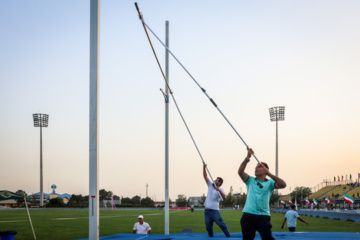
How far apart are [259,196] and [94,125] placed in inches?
118

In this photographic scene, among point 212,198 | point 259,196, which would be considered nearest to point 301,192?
point 212,198

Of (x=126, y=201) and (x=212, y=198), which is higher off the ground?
(x=212, y=198)

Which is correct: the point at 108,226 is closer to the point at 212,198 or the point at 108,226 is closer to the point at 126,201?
the point at 212,198

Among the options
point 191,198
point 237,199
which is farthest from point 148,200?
point 191,198

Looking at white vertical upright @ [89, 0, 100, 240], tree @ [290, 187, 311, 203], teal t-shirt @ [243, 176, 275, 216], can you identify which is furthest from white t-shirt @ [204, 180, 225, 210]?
tree @ [290, 187, 311, 203]

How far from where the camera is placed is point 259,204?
7113 mm

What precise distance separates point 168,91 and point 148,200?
89.8m

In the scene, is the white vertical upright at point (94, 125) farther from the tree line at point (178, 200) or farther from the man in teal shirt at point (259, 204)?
the tree line at point (178, 200)

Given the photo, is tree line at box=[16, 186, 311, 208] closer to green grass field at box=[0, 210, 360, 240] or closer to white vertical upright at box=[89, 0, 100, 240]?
green grass field at box=[0, 210, 360, 240]

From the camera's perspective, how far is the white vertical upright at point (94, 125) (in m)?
7.55

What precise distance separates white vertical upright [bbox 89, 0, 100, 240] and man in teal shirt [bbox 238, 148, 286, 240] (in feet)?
7.88

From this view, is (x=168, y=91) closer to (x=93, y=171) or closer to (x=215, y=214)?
(x=215, y=214)

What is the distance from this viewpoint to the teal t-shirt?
23.4ft

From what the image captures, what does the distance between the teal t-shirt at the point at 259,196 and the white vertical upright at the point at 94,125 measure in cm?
250
